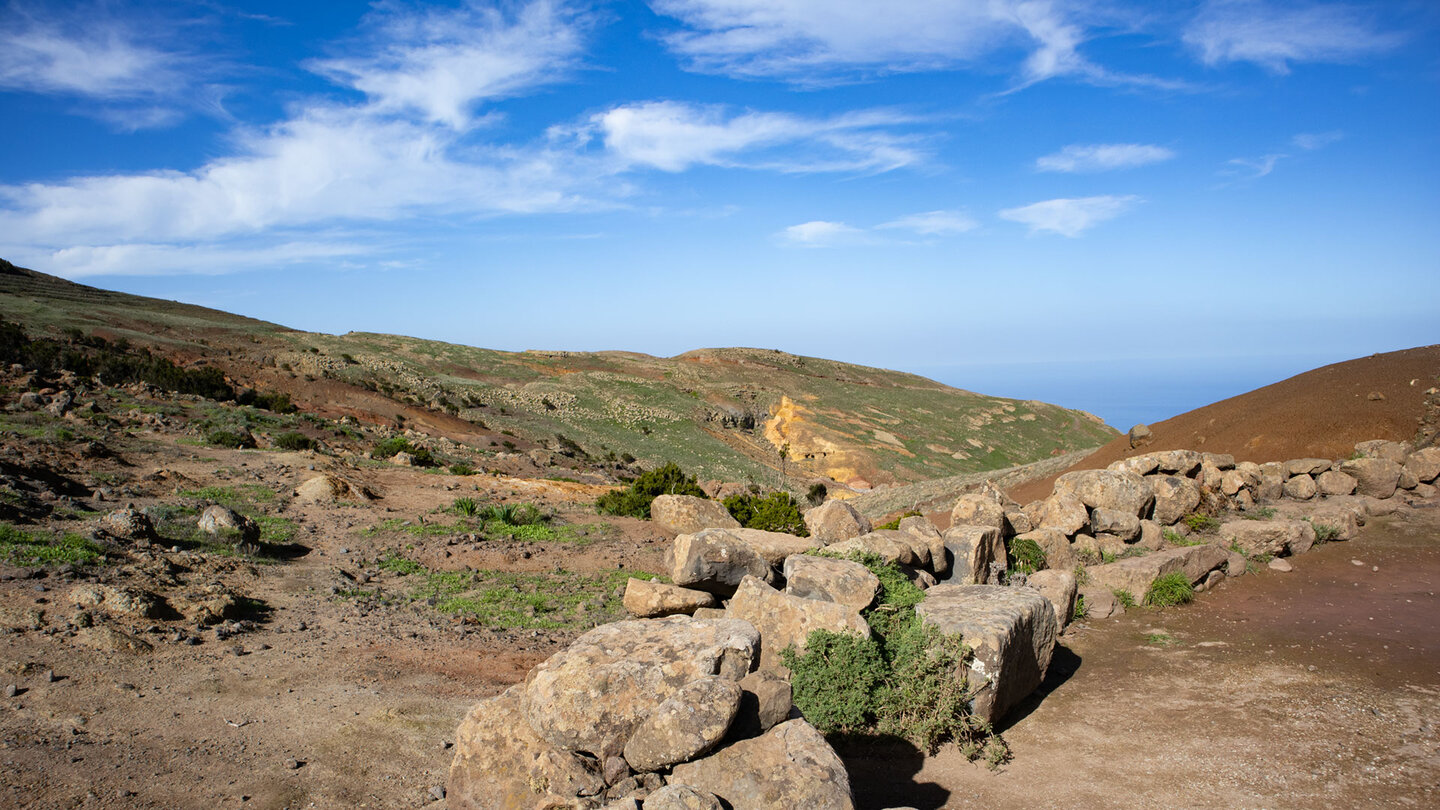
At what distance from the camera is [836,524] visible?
11070 mm

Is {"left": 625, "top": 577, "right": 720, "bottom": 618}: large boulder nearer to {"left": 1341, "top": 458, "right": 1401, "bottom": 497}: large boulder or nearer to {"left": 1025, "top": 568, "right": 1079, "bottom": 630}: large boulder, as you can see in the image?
{"left": 1025, "top": 568, "right": 1079, "bottom": 630}: large boulder

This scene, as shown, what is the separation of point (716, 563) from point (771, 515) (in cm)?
777

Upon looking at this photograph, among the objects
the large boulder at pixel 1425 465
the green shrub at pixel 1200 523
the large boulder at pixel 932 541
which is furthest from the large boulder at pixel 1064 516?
the large boulder at pixel 1425 465

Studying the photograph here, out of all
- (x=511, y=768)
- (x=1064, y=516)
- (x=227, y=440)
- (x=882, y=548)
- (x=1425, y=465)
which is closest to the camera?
(x=511, y=768)

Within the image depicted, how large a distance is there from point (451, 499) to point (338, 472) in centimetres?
324

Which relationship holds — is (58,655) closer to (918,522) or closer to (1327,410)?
(918,522)

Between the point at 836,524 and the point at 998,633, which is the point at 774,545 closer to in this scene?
the point at 836,524

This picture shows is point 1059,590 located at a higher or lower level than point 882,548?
lower

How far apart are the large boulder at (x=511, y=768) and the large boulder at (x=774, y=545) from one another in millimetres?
4319

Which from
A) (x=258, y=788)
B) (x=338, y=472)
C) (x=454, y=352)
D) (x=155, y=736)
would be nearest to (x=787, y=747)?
(x=258, y=788)

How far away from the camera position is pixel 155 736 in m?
6.00

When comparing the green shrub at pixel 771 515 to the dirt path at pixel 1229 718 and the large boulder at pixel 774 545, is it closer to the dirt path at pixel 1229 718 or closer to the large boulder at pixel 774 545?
the large boulder at pixel 774 545

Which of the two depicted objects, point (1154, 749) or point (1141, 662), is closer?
point (1154, 749)

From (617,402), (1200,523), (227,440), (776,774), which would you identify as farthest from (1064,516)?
(617,402)
